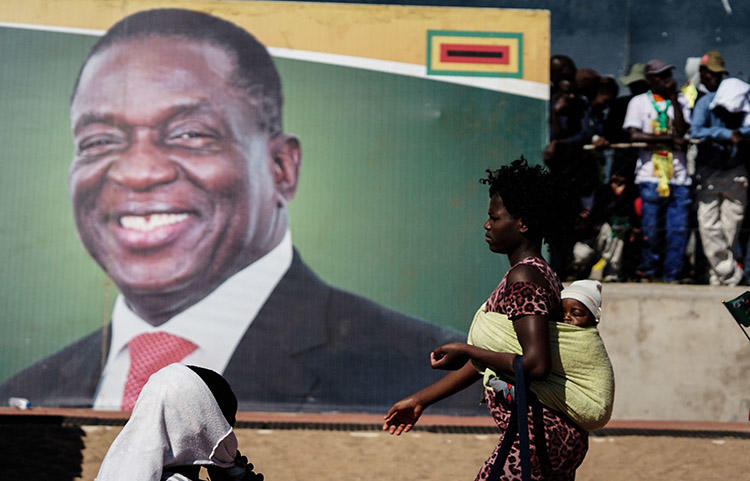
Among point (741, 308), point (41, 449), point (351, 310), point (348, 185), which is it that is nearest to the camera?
point (741, 308)

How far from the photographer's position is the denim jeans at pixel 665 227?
8922 millimetres

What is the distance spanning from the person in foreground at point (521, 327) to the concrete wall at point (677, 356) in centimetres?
583

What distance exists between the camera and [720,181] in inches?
355

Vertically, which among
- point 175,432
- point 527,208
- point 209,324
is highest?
point 527,208

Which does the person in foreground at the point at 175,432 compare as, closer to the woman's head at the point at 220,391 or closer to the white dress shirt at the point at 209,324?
the woman's head at the point at 220,391

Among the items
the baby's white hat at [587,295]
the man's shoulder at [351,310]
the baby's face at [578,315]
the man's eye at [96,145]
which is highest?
the man's eye at [96,145]

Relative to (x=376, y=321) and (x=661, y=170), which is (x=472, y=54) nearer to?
(x=661, y=170)

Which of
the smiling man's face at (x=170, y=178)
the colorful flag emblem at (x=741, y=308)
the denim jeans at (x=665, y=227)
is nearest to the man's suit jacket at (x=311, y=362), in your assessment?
the smiling man's face at (x=170, y=178)

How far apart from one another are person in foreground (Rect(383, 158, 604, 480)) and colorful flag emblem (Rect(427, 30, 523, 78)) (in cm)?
605

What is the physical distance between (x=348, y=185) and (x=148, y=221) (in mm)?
1917

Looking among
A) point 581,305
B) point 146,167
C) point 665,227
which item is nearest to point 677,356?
point 665,227

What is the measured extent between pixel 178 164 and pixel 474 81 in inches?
116

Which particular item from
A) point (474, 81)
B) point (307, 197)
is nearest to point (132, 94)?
point (307, 197)

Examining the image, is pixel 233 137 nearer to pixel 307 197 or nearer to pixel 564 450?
pixel 307 197
